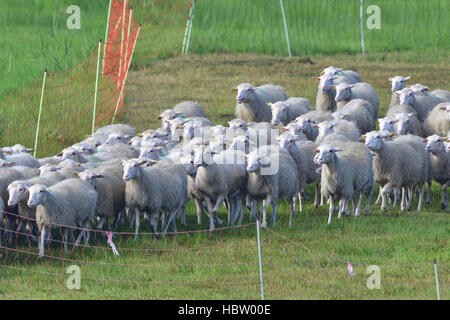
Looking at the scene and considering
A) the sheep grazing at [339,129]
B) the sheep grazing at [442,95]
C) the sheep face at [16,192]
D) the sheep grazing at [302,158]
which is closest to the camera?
the sheep face at [16,192]

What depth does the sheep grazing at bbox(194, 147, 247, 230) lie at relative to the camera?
1269 centimetres

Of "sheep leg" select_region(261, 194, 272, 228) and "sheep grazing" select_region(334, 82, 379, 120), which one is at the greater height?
"sheep grazing" select_region(334, 82, 379, 120)

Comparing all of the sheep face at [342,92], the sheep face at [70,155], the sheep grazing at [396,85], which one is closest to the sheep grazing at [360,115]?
the sheep face at [342,92]

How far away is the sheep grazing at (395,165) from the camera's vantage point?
1391cm

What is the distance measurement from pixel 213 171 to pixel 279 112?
3.89 meters

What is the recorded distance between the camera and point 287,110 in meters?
16.6

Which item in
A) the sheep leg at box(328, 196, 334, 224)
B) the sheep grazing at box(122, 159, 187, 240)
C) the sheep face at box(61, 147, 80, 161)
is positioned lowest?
the sheep leg at box(328, 196, 334, 224)

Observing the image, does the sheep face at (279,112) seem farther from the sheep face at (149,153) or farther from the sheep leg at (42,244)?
the sheep leg at (42,244)

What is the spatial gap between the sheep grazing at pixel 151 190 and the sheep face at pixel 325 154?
204cm

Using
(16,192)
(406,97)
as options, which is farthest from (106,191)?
(406,97)

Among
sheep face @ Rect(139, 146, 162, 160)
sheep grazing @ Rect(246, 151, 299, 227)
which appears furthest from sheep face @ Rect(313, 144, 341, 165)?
sheep face @ Rect(139, 146, 162, 160)

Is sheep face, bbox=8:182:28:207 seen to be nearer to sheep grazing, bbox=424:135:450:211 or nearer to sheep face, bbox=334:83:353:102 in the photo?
sheep grazing, bbox=424:135:450:211

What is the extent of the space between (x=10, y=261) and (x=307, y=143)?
18.0 ft

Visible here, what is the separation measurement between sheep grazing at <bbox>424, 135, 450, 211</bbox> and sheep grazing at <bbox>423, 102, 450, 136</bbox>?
2.02m
